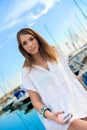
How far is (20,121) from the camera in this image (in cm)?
323

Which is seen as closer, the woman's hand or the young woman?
the woman's hand

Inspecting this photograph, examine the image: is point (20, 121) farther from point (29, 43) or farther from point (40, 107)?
point (29, 43)

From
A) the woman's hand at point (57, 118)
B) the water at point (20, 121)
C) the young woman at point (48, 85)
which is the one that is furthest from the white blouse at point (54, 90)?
the water at point (20, 121)

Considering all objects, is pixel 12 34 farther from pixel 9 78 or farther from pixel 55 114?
pixel 55 114

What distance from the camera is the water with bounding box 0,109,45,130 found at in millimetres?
3201

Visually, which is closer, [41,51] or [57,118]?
[57,118]

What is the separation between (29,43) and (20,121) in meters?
1.18

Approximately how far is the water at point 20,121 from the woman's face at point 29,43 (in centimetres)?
107

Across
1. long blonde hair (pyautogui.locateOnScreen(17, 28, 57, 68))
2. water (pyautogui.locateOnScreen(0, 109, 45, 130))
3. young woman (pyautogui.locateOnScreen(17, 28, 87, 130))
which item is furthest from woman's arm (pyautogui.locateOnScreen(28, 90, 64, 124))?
water (pyautogui.locateOnScreen(0, 109, 45, 130))

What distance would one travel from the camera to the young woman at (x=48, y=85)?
2283 mm

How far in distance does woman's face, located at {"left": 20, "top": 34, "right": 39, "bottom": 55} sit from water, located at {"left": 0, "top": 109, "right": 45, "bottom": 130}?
1070 mm

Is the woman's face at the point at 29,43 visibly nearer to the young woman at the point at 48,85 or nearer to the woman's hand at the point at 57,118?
the young woman at the point at 48,85

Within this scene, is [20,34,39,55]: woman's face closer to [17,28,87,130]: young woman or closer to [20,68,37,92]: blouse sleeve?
[17,28,87,130]: young woman

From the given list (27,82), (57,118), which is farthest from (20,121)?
(57,118)
